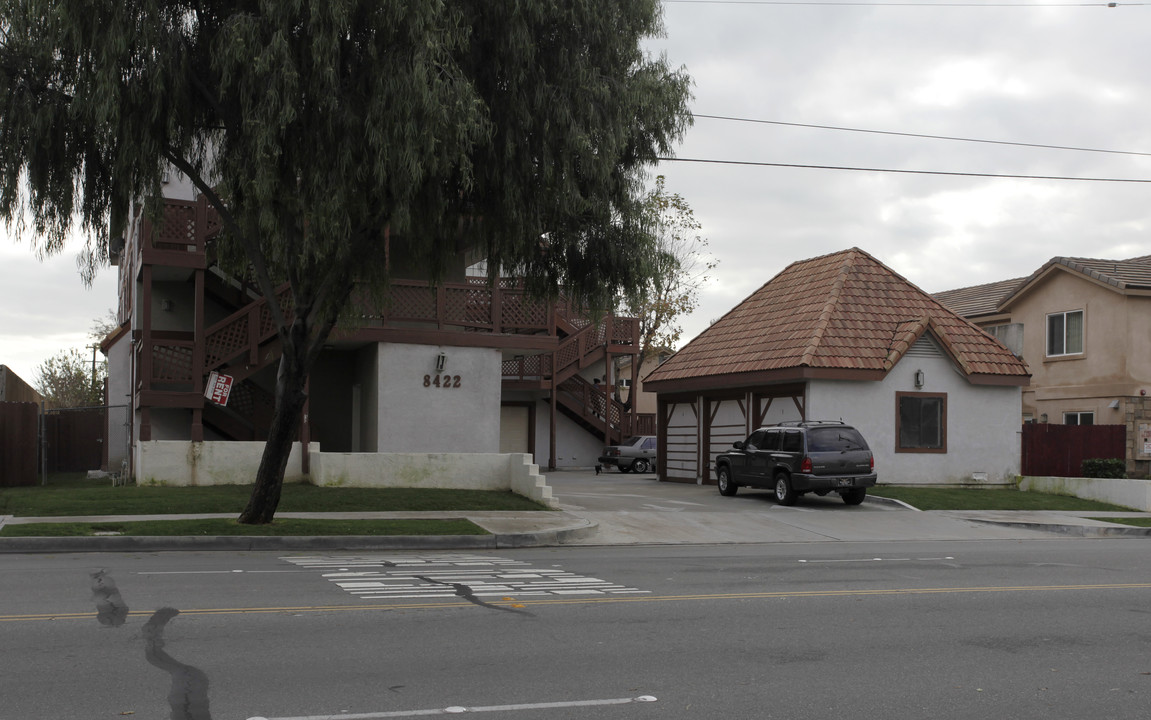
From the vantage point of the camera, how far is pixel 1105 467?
25.8m

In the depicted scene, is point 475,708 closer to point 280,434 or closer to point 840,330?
point 280,434

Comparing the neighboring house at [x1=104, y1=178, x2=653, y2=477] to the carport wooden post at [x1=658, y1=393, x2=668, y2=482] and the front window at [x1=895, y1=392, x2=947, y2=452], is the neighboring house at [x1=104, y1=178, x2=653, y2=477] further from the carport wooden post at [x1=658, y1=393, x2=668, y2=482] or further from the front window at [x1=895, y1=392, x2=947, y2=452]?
the front window at [x1=895, y1=392, x2=947, y2=452]

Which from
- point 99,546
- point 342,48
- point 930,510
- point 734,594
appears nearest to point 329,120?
point 342,48

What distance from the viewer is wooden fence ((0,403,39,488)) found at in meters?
24.1

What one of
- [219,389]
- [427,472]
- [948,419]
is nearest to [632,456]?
[948,419]

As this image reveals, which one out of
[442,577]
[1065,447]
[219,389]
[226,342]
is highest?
[226,342]

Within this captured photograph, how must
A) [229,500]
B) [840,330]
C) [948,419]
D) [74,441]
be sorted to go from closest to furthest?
1. [229,500]
2. [840,330]
3. [948,419]
4. [74,441]

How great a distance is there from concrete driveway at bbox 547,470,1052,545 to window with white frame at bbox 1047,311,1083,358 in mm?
13490

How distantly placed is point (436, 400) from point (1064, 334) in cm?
2049

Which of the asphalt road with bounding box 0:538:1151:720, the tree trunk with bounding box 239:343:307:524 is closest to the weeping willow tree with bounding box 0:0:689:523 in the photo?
the tree trunk with bounding box 239:343:307:524

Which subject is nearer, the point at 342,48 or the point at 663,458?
the point at 342,48

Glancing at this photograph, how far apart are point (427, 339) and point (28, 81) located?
36.2 feet

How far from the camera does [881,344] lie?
25.3 meters

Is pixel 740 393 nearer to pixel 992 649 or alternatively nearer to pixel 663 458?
pixel 663 458
